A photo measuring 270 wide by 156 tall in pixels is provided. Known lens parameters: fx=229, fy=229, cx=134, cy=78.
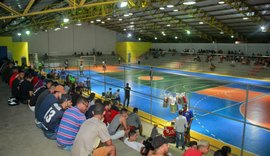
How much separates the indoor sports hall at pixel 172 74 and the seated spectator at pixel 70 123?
1.71 feet

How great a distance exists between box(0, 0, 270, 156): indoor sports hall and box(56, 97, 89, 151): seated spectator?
52 cm

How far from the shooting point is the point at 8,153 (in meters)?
5.31

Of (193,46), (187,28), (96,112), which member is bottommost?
(96,112)

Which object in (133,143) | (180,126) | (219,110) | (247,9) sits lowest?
(219,110)

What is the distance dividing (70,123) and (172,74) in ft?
29.2

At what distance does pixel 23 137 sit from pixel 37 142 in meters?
0.66

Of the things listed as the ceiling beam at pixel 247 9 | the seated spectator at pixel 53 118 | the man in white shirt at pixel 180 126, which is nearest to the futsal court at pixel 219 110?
the man in white shirt at pixel 180 126

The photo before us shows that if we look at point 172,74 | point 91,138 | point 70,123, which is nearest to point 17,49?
point 172,74

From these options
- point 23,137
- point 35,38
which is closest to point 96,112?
point 23,137

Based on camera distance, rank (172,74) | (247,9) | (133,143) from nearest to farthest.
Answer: (133,143)
(172,74)
(247,9)

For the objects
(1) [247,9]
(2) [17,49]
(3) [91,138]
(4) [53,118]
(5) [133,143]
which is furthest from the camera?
(2) [17,49]

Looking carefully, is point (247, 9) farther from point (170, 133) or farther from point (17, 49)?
point (17, 49)

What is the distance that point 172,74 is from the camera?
12.8 meters

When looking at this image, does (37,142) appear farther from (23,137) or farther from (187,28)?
(187,28)
